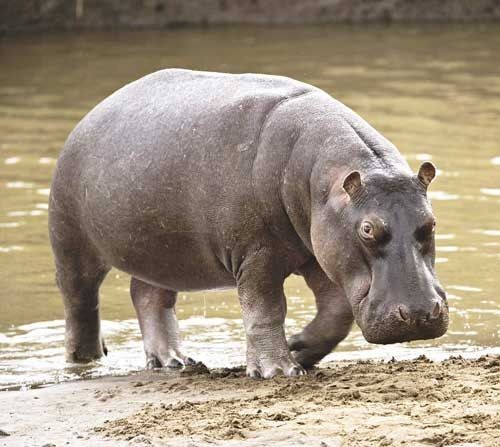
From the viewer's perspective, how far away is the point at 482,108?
550 inches

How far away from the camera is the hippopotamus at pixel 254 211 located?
17.7 feet

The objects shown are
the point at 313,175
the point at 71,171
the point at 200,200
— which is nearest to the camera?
the point at 313,175

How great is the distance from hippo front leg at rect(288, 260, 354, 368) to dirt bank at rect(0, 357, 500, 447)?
13 cm

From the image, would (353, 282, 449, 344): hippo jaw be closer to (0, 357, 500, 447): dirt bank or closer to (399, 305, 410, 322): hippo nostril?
(399, 305, 410, 322): hippo nostril

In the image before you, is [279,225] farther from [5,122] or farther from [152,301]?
[5,122]

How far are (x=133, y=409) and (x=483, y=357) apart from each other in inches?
62.1

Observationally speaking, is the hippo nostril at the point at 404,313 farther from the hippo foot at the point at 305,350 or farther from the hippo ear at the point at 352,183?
the hippo foot at the point at 305,350

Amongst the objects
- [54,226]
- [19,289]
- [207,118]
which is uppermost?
[207,118]

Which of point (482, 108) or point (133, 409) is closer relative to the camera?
point (133, 409)

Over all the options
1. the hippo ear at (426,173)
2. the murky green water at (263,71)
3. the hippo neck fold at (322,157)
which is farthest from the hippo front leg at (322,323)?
the hippo ear at (426,173)

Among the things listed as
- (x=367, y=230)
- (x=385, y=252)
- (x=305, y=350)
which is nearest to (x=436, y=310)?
(x=385, y=252)

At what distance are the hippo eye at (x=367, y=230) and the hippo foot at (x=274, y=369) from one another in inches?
34.0

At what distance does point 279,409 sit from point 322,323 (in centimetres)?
109

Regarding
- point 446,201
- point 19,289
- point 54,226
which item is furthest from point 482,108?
point 54,226
